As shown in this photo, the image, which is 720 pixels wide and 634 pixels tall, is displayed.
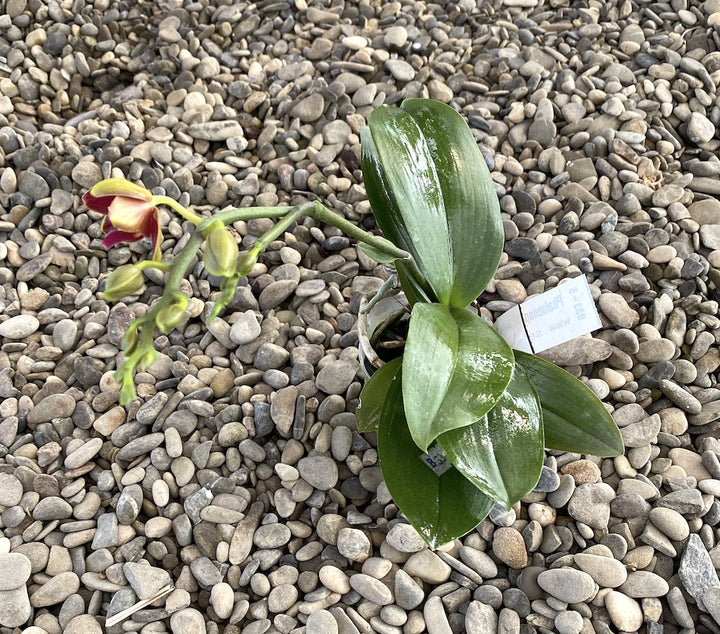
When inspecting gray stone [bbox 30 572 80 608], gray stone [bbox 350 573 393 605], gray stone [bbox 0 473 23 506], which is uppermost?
gray stone [bbox 350 573 393 605]

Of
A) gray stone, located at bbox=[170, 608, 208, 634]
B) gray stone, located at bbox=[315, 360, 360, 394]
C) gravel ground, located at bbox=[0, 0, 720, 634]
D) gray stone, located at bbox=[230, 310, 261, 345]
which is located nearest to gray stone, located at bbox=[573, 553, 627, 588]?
gravel ground, located at bbox=[0, 0, 720, 634]

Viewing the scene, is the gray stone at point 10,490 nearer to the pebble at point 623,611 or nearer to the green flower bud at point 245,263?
the green flower bud at point 245,263

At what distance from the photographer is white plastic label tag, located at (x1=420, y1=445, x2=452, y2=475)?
0.97 meters

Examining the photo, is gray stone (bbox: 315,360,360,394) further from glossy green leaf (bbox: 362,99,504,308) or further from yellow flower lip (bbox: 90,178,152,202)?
yellow flower lip (bbox: 90,178,152,202)

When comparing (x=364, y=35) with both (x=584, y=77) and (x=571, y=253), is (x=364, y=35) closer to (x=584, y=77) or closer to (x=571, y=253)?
(x=584, y=77)

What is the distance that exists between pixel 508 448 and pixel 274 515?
43 cm

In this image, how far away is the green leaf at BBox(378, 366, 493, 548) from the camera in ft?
3.05

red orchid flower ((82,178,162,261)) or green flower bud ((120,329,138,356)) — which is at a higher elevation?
red orchid flower ((82,178,162,261))

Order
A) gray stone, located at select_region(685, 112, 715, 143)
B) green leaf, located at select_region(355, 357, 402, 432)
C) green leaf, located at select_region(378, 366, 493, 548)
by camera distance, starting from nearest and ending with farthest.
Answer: green leaf, located at select_region(378, 366, 493, 548)
green leaf, located at select_region(355, 357, 402, 432)
gray stone, located at select_region(685, 112, 715, 143)

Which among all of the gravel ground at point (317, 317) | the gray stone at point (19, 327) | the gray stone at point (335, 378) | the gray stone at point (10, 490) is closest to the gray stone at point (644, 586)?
the gravel ground at point (317, 317)

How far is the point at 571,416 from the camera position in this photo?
980 mm

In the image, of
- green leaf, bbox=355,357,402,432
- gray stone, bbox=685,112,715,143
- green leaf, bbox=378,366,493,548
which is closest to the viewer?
green leaf, bbox=378,366,493,548

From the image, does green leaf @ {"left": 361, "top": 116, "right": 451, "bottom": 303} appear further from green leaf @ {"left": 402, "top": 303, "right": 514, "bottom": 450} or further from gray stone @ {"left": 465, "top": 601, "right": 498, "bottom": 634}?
gray stone @ {"left": 465, "top": 601, "right": 498, "bottom": 634}

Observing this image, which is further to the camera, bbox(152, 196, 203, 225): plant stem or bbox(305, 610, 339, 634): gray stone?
bbox(305, 610, 339, 634): gray stone
